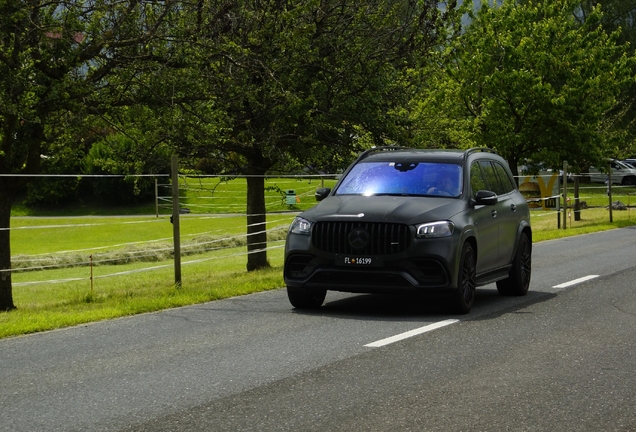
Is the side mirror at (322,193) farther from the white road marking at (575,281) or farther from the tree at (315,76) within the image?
the tree at (315,76)

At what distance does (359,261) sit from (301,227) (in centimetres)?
81

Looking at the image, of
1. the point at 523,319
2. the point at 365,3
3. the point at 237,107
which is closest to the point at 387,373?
the point at 523,319

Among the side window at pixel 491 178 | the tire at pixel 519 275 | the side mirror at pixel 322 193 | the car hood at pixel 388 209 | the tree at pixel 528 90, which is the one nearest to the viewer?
the car hood at pixel 388 209

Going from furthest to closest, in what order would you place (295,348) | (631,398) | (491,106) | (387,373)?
1. (491,106)
2. (295,348)
3. (387,373)
4. (631,398)

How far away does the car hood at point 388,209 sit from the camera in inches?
440

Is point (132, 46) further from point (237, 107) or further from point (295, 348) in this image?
point (295, 348)

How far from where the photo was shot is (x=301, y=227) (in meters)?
11.6

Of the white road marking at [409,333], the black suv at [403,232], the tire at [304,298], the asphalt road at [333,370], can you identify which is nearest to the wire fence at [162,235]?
the black suv at [403,232]

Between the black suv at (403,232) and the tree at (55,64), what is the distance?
4.41m

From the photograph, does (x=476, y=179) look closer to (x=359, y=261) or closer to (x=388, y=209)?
(x=388, y=209)

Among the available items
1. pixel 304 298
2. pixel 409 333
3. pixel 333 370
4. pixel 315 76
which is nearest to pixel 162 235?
pixel 315 76

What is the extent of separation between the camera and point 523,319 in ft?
35.9

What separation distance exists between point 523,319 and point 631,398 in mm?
3928

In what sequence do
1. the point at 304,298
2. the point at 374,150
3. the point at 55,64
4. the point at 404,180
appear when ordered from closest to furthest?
1. the point at 304,298
2. the point at 404,180
3. the point at 374,150
4. the point at 55,64
